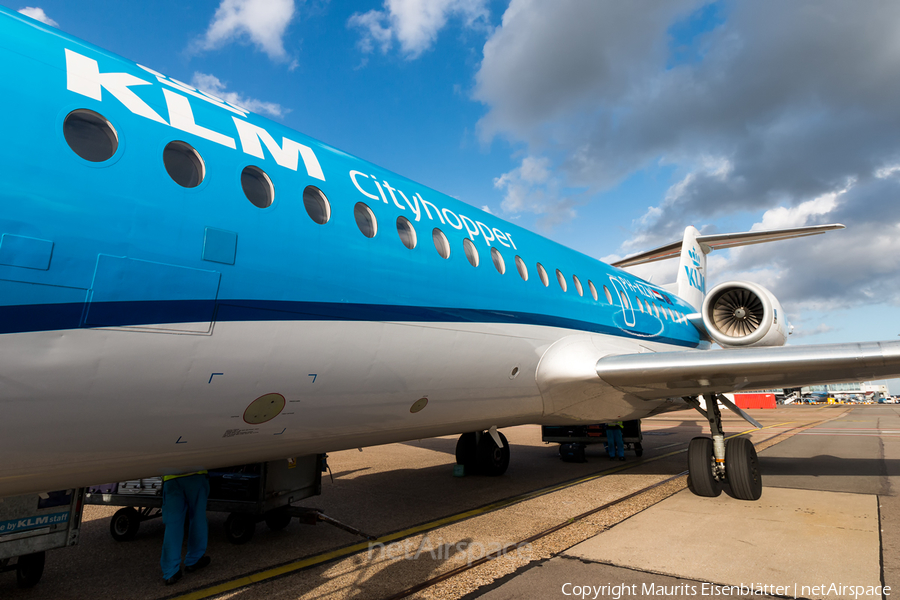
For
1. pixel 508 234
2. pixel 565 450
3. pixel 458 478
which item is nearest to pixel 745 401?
pixel 565 450

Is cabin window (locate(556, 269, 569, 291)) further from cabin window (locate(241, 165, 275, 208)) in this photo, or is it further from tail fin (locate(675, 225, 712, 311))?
tail fin (locate(675, 225, 712, 311))

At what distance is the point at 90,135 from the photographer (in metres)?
2.82

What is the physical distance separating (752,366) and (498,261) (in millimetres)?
3721

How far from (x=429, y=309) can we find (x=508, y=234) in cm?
286

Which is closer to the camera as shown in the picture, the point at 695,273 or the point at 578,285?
the point at 578,285

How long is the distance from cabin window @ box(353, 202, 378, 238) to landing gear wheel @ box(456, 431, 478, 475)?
693 cm

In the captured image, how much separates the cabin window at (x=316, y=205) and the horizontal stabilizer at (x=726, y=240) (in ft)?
46.4

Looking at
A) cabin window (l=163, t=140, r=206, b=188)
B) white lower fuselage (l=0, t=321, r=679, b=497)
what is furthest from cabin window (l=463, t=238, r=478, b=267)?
cabin window (l=163, t=140, r=206, b=188)

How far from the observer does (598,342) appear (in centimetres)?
802

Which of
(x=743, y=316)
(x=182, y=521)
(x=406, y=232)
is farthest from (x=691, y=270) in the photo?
(x=182, y=521)

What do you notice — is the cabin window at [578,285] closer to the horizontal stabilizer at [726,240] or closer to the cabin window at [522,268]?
the cabin window at [522,268]

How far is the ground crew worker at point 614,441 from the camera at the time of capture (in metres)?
12.9

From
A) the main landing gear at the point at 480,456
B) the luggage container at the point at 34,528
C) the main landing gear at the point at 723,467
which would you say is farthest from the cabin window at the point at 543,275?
the luggage container at the point at 34,528

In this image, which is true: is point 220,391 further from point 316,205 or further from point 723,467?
point 723,467
